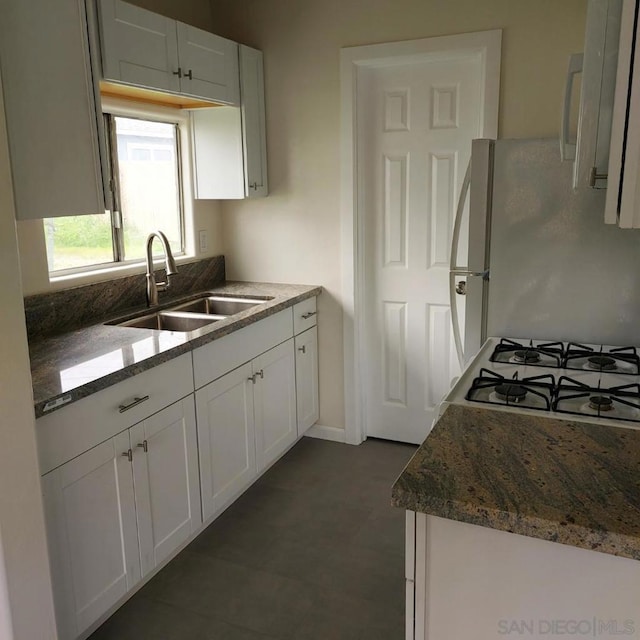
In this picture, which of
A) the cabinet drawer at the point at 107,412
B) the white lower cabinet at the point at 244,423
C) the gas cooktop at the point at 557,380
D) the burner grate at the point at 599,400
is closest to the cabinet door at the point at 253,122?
the white lower cabinet at the point at 244,423

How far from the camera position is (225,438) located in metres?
2.69

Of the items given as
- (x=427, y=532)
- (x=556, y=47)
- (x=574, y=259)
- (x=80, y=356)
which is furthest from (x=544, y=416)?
(x=556, y=47)

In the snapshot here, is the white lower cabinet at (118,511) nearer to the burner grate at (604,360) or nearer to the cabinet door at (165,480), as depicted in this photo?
the cabinet door at (165,480)

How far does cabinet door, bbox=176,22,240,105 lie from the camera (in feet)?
9.00

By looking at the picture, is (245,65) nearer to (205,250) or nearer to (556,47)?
(205,250)

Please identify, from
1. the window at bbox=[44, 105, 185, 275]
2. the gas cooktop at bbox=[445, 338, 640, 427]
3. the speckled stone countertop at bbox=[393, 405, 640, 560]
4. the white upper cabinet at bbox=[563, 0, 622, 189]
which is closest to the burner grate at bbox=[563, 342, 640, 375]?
the gas cooktop at bbox=[445, 338, 640, 427]

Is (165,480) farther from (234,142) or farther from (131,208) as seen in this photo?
(234,142)

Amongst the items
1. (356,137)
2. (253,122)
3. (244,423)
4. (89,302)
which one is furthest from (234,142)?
(244,423)

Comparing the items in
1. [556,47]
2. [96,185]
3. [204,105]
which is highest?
[556,47]

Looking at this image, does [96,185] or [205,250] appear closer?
[96,185]

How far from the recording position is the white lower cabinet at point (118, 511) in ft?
6.09

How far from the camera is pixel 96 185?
2.15 metres

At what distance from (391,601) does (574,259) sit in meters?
1.38

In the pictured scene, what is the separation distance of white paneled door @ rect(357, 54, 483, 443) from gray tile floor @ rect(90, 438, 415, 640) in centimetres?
53
